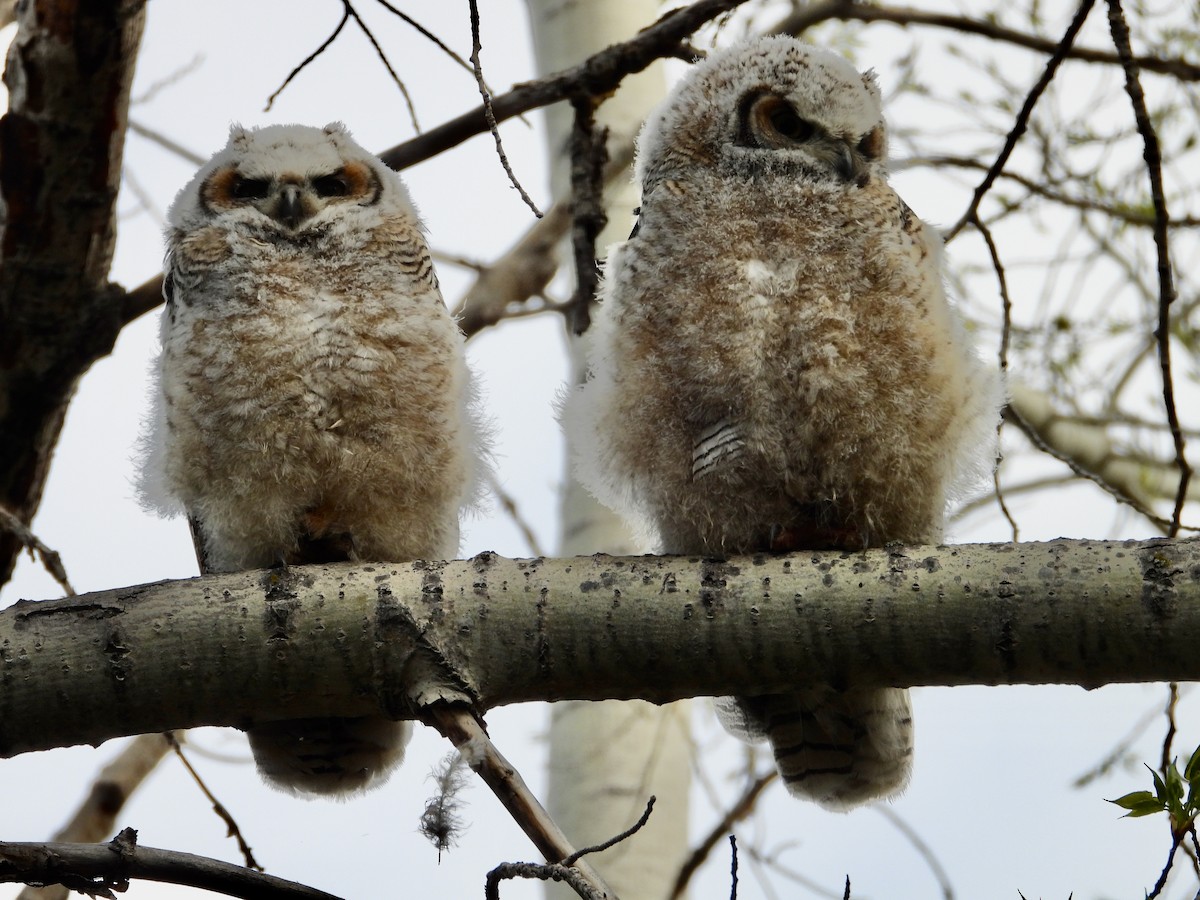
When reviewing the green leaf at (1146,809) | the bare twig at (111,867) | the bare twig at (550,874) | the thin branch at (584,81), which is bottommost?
the bare twig at (550,874)

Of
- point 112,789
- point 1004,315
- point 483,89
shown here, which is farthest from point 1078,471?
point 112,789

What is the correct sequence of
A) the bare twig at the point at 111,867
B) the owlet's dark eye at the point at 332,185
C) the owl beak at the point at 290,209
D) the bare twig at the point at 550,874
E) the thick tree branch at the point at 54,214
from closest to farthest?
the bare twig at the point at 550,874, the bare twig at the point at 111,867, the owl beak at the point at 290,209, the owlet's dark eye at the point at 332,185, the thick tree branch at the point at 54,214

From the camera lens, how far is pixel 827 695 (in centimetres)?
261

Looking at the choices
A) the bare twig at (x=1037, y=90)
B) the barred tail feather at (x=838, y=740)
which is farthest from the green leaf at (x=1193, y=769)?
the bare twig at (x=1037, y=90)

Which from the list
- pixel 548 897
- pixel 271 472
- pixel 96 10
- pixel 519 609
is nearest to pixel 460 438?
pixel 271 472

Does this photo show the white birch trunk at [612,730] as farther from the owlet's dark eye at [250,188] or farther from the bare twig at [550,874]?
the bare twig at [550,874]

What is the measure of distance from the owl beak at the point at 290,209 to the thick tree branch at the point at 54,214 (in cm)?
58

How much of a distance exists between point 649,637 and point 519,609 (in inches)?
7.9

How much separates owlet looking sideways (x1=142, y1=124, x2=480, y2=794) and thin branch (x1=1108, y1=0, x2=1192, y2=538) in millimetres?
1298

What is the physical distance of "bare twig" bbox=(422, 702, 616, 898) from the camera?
1663 millimetres

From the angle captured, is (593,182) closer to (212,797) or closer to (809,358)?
(809,358)

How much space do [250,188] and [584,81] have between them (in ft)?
2.66

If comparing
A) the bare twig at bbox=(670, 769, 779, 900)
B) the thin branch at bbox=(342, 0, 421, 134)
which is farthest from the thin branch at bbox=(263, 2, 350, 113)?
the bare twig at bbox=(670, 769, 779, 900)

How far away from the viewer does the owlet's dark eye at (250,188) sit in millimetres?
2875
